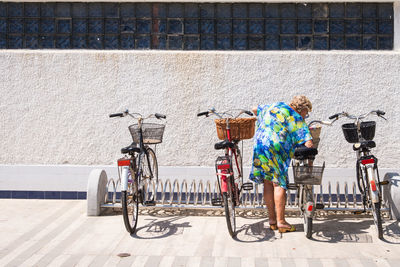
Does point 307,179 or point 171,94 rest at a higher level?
point 171,94

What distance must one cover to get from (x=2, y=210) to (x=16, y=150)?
130cm

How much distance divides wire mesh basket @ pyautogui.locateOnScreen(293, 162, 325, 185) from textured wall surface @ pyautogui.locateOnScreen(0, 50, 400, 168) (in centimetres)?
263

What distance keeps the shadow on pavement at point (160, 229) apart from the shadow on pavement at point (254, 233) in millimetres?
694

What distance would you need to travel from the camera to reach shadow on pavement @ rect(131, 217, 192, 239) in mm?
6449

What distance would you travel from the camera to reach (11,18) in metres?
9.01

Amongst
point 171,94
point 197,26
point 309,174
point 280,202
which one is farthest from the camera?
point 197,26

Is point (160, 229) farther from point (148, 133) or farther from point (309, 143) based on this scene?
point (309, 143)

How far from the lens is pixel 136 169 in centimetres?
655

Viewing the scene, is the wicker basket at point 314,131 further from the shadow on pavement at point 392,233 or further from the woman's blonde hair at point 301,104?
the shadow on pavement at point 392,233

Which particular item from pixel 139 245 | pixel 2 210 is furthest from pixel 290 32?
pixel 2 210

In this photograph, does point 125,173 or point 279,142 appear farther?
point 279,142

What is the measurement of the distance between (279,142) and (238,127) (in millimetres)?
499

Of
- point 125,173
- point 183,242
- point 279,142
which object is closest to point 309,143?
point 279,142

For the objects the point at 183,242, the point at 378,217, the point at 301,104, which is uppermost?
the point at 301,104
